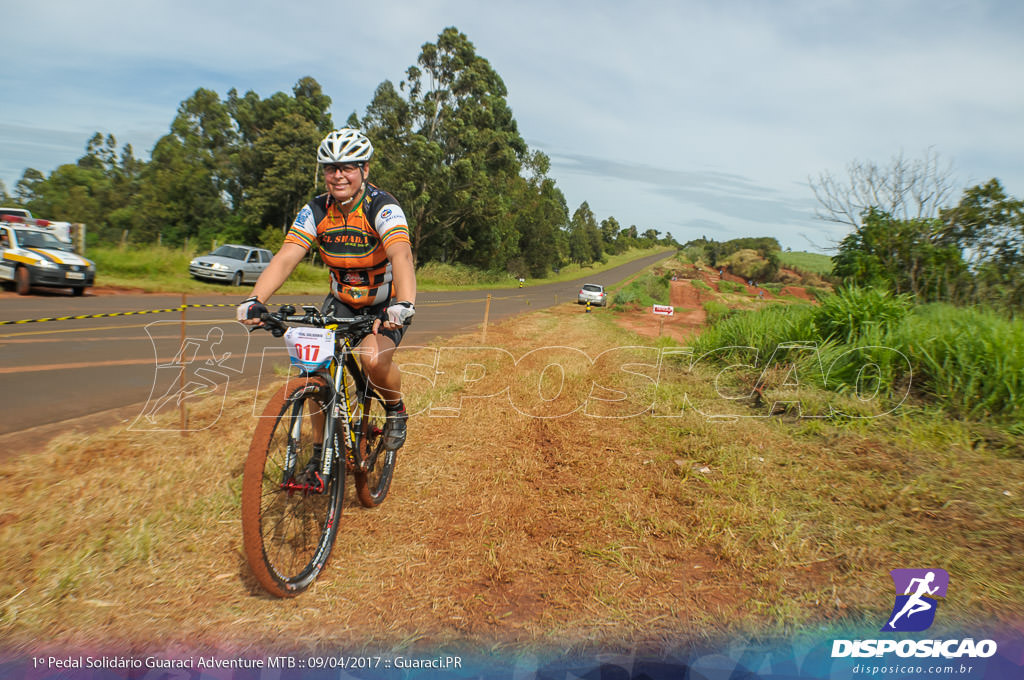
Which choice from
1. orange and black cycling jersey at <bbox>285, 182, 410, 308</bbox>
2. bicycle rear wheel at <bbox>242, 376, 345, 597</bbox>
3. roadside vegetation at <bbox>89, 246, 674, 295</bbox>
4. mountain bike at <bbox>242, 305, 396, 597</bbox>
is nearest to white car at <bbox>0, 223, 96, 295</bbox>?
roadside vegetation at <bbox>89, 246, 674, 295</bbox>

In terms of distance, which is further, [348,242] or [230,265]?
[230,265]

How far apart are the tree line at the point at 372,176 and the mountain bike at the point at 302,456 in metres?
29.0

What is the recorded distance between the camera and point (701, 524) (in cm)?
343

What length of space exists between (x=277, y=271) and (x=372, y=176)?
38.0 m

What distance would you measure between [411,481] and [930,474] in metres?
3.89

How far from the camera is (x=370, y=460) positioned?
3.39 metres

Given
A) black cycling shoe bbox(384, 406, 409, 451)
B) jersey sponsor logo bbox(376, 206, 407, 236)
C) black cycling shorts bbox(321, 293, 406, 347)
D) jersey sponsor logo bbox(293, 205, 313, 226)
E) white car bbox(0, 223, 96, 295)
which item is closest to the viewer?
jersey sponsor logo bbox(376, 206, 407, 236)

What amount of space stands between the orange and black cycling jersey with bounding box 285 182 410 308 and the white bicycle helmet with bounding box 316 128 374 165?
0.19 m

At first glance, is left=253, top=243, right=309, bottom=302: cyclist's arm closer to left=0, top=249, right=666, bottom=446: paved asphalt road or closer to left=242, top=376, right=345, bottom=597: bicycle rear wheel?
left=242, top=376, right=345, bottom=597: bicycle rear wheel

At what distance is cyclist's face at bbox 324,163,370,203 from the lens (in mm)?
3104

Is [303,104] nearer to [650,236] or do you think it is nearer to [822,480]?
[822,480]

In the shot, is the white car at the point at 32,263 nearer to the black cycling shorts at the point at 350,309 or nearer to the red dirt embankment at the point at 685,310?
the black cycling shorts at the point at 350,309

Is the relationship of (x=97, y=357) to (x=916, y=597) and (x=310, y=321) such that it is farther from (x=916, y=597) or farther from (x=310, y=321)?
(x=916, y=597)

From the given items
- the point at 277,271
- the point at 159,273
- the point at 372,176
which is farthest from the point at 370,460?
the point at 372,176
